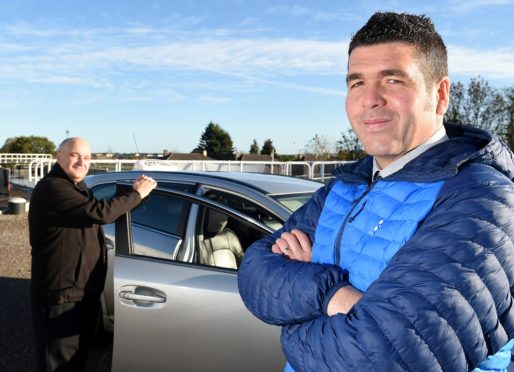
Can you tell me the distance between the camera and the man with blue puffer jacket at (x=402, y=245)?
1.00 metres

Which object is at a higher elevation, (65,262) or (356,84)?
(356,84)

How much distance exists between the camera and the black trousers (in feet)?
9.16

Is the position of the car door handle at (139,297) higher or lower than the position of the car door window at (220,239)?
lower

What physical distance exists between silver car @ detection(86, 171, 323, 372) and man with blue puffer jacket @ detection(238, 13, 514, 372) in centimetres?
107

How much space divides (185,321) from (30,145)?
44.7 m

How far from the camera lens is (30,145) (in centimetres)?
4238

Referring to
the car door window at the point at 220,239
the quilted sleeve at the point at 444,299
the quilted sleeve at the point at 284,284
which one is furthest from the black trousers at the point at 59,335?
the quilted sleeve at the point at 444,299

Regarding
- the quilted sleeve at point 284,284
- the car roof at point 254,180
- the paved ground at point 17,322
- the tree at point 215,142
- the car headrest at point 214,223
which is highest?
the tree at point 215,142

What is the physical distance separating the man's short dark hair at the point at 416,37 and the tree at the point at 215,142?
76.9 m

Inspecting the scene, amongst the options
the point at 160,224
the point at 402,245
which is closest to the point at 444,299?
the point at 402,245

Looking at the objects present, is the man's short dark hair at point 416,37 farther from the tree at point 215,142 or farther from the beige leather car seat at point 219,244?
the tree at point 215,142

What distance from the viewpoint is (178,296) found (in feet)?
8.80

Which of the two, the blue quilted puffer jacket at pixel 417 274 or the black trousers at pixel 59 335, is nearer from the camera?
the blue quilted puffer jacket at pixel 417 274

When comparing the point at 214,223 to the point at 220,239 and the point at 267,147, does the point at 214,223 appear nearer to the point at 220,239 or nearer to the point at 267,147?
the point at 220,239
